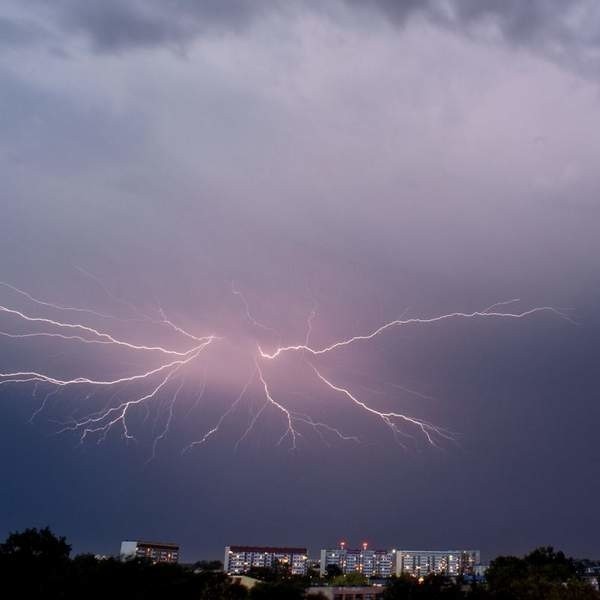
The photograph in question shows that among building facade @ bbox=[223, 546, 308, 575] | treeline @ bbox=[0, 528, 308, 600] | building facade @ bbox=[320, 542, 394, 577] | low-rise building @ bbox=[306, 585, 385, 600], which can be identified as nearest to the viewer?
treeline @ bbox=[0, 528, 308, 600]

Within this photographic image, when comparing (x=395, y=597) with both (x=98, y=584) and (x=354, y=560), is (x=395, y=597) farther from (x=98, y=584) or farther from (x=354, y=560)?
(x=354, y=560)

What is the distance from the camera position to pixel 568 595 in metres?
18.2

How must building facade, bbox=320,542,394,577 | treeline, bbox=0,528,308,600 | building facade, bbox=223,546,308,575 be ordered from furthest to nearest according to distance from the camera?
building facade, bbox=320,542,394,577 → building facade, bbox=223,546,308,575 → treeline, bbox=0,528,308,600

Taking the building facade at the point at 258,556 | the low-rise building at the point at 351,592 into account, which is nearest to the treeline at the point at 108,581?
→ the low-rise building at the point at 351,592

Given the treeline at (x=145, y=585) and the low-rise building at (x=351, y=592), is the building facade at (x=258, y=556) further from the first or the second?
the treeline at (x=145, y=585)

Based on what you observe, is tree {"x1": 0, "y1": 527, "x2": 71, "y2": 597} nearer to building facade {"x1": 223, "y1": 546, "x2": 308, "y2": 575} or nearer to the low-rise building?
the low-rise building

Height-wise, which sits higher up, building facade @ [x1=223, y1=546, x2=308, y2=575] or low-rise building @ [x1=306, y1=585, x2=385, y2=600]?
low-rise building @ [x1=306, y1=585, x2=385, y2=600]

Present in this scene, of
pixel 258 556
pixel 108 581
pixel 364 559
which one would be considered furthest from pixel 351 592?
pixel 364 559

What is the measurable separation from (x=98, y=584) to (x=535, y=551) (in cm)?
3756

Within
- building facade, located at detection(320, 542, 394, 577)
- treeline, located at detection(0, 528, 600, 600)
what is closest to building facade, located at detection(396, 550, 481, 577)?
building facade, located at detection(320, 542, 394, 577)

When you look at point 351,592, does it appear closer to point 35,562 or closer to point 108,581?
point 35,562

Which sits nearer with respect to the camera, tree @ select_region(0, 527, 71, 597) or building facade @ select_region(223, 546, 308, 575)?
tree @ select_region(0, 527, 71, 597)

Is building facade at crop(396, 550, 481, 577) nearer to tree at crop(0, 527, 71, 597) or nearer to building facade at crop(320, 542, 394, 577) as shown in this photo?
building facade at crop(320, 542, 394, 577)

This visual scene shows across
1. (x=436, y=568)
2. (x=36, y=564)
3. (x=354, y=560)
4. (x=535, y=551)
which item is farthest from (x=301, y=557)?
(x=36, y=564)
